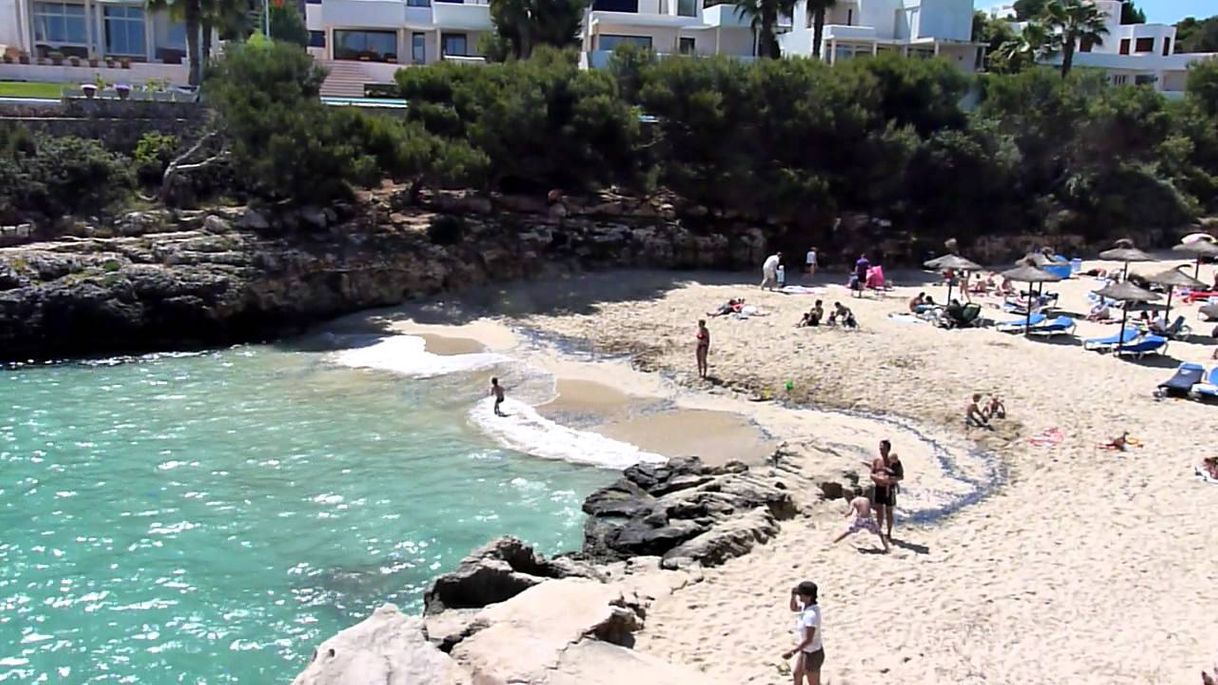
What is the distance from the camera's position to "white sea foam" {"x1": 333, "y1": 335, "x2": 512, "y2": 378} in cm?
2675

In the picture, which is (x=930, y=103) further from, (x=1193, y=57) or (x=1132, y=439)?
(x=1193, y=57)

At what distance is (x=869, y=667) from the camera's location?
11648mm

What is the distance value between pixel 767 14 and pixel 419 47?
2084 centimetres

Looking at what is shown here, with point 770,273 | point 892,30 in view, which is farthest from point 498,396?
point 892,30

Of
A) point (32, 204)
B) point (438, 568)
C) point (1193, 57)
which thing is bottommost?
point (438, 568)

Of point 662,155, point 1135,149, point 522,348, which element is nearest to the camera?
point 522,348

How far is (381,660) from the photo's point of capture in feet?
34.6

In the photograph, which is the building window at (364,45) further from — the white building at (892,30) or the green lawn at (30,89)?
the white building at (892,30)

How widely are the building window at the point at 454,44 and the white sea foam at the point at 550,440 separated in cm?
4129

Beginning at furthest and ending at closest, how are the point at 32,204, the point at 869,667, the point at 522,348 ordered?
the point at 32,204 < the point at 522,348 < the point at 869,667

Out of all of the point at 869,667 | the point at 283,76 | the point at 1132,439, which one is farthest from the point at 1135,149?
the point at 869,667

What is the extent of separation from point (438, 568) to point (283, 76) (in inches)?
936

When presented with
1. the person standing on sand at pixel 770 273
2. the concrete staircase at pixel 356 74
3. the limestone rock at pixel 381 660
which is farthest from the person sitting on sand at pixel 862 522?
the concrete staircase at pixel 356 74

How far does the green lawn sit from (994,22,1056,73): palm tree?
53171 mm
